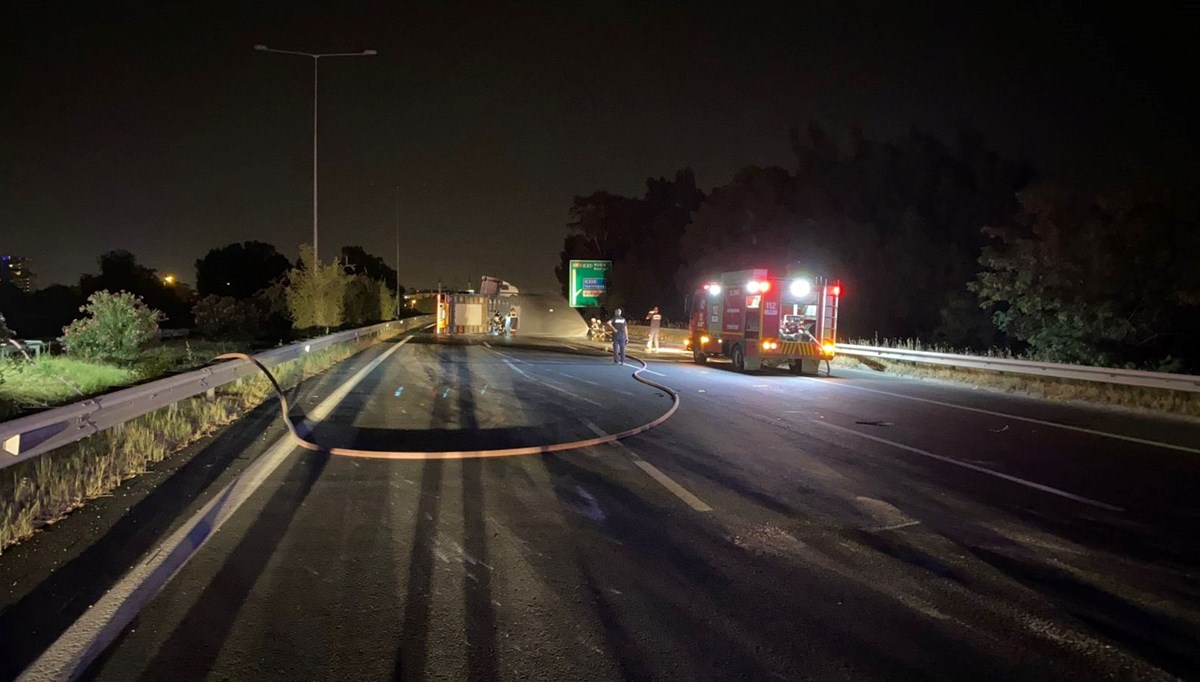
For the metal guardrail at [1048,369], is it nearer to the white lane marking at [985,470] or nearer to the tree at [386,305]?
the white lane marking at [985,470]

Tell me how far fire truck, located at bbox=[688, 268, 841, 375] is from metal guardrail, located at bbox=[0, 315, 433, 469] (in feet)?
42.0

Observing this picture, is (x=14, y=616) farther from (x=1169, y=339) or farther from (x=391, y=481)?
(x=1169, y=339)

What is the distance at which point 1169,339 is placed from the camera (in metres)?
24.6

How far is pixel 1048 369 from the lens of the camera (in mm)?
18656

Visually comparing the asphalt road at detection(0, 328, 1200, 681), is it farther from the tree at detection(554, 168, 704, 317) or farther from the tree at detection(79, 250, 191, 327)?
the tree at detection(79, 250, 191, 327)

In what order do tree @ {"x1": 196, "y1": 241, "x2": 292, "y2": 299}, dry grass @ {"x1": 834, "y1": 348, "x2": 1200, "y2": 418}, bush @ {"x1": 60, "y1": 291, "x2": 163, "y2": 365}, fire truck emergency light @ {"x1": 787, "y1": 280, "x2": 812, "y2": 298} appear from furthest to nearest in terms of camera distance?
tree @ {"x1": 196, "y1": 241, "x2": 292, "y2": 299} < fire truck emergency light @ {"x1": 787, "y1": 280, "x2": 812, "y2": 298} < bush @ {"x1": 60, "y1": 291, "x2": 163, "y2": 365} < dry grass @ {"x1": 834, "y1": 348, "x2": 1200, "y2": 418}

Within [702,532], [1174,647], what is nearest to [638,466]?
[702,532]

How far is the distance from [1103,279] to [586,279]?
35.1m

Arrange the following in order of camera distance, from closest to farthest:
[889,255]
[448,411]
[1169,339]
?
[448,411] → [1169,339] → [889,255]

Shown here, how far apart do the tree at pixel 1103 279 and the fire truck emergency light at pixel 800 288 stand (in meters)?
7.40

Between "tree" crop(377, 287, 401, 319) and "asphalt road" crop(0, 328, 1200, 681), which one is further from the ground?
"tree" crop(377, 287, 401, 319)

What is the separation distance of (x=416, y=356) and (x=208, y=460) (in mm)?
18208

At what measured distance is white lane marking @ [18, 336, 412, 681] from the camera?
4.12 m

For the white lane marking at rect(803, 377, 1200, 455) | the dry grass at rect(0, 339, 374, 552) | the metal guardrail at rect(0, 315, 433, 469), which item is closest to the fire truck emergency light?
the white lane marking at rect(803, 377, 1200, 455)
